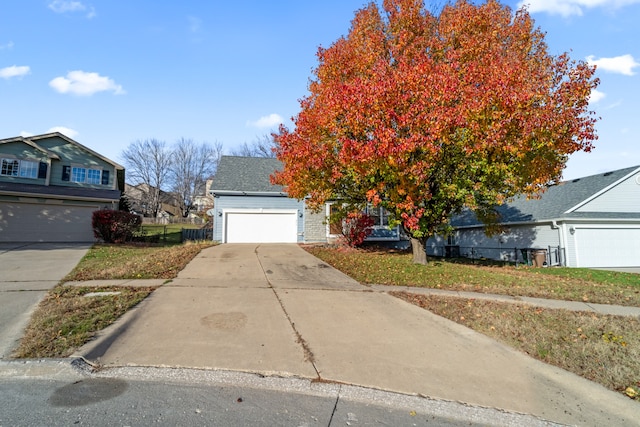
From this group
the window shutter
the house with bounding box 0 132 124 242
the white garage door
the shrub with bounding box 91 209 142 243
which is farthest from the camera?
the window shutter

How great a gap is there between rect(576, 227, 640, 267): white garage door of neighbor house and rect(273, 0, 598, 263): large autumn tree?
342 inches

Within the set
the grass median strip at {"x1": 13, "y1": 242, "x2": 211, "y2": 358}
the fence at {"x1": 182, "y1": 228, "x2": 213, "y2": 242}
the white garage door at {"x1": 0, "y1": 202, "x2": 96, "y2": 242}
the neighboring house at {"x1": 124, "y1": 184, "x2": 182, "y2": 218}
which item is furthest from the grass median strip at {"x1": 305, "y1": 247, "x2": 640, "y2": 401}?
the neighboring house at {"x1": 124, "y1": 184, "x2": 182, "y2": 218}

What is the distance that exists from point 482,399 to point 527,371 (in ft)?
3.55

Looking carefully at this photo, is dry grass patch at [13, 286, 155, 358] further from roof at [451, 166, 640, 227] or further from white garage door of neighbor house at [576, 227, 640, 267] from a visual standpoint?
white garage door of neighbor house at [576, 227, 640, 267]

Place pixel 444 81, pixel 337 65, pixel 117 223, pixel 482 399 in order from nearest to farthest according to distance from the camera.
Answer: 1. pixel 482 399
2. pixel 444 81
3. pixel 337 65
4. pixel 117 223

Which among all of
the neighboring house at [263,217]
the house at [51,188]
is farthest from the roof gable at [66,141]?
the neighboring house at [263,217]

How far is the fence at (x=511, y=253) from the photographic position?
55.9 feet

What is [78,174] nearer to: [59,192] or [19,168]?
[59,192]

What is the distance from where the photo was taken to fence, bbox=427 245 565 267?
1703 centimetres

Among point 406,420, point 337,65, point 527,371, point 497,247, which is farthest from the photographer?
point 497,247

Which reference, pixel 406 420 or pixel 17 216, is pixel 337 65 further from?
pixel 17 216

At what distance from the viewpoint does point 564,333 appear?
511 cm

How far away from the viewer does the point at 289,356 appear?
13.4 feet

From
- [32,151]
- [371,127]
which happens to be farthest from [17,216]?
[371,127]
